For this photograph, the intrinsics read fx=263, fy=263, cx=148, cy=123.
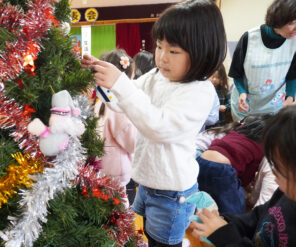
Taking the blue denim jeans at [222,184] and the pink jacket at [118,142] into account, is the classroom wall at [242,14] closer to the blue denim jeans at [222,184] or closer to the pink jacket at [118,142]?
the blue denim jeans at [222,184]

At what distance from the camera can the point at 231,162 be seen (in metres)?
1.33

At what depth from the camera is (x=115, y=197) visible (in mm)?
716

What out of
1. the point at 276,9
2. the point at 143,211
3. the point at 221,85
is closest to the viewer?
the point at 143,211

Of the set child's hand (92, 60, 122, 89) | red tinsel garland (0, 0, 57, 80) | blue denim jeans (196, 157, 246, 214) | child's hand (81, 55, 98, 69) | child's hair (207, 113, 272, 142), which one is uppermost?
red tinsel garland (0, 0, 57, 80)

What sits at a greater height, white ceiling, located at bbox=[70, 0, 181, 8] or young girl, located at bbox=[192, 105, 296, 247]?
white ceiling, located at bbox=[70, 0, 181, 8]

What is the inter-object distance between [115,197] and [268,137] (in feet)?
1.36

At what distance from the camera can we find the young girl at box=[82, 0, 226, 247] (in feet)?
2.10

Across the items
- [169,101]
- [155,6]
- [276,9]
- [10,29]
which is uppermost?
[155,6]

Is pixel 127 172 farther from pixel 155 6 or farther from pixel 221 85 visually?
pixel 155 6

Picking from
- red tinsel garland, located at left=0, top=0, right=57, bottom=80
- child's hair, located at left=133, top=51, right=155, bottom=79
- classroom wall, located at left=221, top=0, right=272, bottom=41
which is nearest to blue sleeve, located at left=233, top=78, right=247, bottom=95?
child's hair, located at left=133, top=51, right=155, bottom=79

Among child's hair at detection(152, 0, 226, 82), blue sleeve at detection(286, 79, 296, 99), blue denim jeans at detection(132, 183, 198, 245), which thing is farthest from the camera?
blue sleeve at detection(286, 79, 296, 99)

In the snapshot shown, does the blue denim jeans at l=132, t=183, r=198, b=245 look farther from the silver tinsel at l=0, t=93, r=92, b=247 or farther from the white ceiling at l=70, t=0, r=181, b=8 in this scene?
the white ceiling at l=70, t=0, r=181, b=8

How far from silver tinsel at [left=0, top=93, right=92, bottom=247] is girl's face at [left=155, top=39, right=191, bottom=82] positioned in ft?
1.11

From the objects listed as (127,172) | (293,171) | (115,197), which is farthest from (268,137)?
(127,172)
